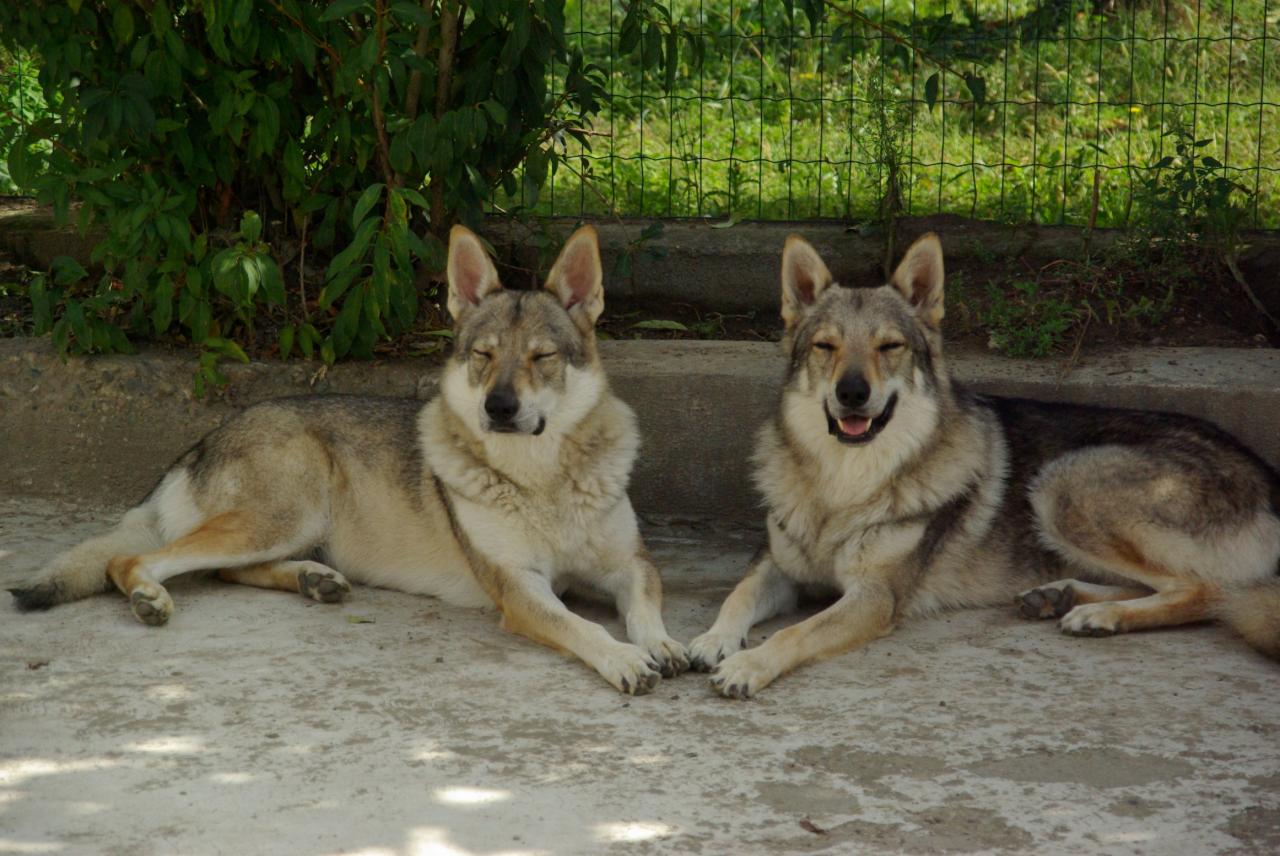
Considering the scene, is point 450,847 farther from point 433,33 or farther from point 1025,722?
point 433,33

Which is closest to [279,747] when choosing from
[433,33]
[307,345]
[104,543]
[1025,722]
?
[104,543]

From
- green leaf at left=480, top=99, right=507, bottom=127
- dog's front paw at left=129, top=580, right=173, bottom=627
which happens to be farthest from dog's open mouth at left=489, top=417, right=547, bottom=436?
green leaf at left=480, top=99, right=507, bottom=127

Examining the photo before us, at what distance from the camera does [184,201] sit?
6137 mm

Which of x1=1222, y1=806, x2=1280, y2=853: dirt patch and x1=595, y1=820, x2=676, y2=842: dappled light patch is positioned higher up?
x1=595, y1=820, x2=676, y2=842: dappled light patch

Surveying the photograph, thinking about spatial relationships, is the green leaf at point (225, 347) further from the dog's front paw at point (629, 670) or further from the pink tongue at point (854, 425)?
the pink tongue at point (854, 425)

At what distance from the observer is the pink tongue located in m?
4.98

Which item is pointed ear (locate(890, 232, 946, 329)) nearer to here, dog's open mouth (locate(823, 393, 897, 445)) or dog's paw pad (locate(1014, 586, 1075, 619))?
dog's open mouth (locate(823, 393, 897, 445))

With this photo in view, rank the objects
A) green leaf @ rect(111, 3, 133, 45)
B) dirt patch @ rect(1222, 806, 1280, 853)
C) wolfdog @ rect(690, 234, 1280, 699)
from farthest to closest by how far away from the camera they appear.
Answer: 1. green leaf @ rect(111, 3, 133, 45)
2. wolfdog @ rect(690, 234, 1280, 699)
3. dirt patch @ rect(1222, 806, 1280, 853)

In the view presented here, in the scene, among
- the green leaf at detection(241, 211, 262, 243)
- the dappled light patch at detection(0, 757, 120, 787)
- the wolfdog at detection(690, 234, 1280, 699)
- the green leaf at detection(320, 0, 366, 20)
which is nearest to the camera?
the dappled light patch at detection(0, 757, 120, 787)

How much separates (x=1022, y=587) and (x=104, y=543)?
11.1 feet

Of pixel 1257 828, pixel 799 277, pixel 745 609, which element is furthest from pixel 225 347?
pixel 1257 828

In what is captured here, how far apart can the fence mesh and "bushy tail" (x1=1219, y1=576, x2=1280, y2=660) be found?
2467 mm

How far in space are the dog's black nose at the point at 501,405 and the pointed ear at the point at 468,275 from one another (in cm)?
57

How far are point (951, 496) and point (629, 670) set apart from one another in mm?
1479
